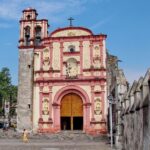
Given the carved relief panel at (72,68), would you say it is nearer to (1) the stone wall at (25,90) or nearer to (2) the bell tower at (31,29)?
(1) the stone wall at (25,90)

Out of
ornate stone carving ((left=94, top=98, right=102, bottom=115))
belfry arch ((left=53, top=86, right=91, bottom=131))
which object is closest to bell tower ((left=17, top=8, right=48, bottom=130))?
belfry arch ((left=53, top=86, right=91, bottom=131))

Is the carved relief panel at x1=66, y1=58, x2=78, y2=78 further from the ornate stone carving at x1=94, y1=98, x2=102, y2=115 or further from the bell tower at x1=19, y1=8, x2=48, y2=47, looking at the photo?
the bell tower at x1=19, y1=8, x2=48, y2=47

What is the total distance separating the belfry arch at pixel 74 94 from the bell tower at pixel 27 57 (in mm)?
2712

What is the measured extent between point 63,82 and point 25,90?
4149 mm

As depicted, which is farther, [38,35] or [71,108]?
[38,35]

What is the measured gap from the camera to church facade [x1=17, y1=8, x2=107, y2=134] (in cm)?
3622

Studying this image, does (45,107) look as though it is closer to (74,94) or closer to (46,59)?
(74,94)

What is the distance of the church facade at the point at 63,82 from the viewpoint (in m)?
36.2

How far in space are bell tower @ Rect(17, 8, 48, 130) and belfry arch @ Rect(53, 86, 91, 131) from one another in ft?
8.90

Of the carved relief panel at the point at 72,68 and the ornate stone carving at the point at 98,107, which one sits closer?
the ornate stone carving at the point at 98,107

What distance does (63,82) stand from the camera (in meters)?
37.0

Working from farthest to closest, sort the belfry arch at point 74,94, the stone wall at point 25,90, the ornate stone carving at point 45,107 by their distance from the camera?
the stone wall at point 25,90 → the ornate stone carving at point 45,107 → the belfry arch at point 74,94

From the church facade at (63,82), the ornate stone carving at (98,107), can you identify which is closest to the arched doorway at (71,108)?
the church facade at (63,82)

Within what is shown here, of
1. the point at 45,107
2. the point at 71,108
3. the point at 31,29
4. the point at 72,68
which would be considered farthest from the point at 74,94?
the point at 31,29
